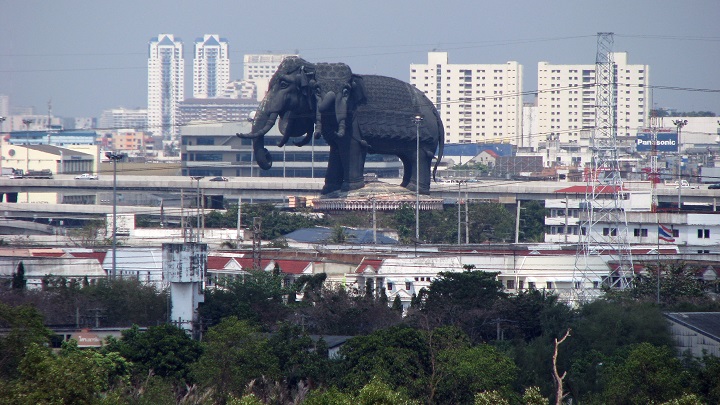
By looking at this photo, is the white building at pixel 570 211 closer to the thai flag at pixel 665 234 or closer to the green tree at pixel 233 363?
the thai flag at pixel 665 234

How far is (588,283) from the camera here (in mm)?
50625

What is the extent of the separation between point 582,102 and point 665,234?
13243 cm

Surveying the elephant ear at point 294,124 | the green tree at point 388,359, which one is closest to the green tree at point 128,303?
the green tree at point 388,359

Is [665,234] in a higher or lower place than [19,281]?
higher

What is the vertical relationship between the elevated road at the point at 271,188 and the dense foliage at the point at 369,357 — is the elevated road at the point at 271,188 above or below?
above

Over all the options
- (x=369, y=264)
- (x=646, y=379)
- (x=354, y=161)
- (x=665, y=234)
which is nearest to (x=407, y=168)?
(x=354, y=161)

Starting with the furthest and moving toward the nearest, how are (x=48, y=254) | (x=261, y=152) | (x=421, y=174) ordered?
(x=421, y=174), (x=261, y=152), (x=48, y=254)

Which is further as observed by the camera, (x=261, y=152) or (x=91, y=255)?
(x=261, y=152)

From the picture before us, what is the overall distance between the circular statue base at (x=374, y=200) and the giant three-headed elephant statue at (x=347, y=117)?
65 centimetres

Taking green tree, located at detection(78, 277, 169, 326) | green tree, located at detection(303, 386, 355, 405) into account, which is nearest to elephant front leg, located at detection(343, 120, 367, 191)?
green tree, located at detection(78, 277, 169, 326)

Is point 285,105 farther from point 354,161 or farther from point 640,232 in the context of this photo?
point 640,232

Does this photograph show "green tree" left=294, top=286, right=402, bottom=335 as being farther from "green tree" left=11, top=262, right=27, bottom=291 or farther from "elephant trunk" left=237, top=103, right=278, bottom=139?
"elephant trunk" left=237, top=103, right=278, bottom=139

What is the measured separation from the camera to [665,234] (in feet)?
205

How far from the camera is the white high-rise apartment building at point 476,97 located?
194 metres
